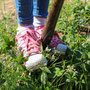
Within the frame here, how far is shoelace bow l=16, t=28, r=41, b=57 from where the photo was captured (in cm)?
121

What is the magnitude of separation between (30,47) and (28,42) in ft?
0.20

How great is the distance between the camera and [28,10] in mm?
1307

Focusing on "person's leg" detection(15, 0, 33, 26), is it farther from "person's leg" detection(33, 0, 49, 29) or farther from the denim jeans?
"person's leg" detection(33, 0, 49, 29)

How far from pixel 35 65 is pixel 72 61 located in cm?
32

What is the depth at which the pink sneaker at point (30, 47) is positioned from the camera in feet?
3.73

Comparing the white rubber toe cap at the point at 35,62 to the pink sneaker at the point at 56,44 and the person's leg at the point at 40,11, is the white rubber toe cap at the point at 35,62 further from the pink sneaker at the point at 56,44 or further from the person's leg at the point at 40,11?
the person's leg at the point at 40,11

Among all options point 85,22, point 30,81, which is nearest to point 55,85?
point 30,81

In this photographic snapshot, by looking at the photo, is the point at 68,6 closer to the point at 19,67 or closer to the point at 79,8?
the point at 79,8

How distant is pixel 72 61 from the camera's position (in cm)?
128

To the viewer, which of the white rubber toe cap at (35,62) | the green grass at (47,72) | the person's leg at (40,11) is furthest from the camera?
the person's leg at (40,11)

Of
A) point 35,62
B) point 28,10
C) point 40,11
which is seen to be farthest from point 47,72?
point 40,11

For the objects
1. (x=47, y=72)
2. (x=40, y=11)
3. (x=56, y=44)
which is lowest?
(x=47, y=72)

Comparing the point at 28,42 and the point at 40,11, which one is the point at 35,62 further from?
the point at 40,11

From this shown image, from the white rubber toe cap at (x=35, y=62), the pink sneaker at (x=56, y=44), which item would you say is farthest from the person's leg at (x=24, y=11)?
the white rubber toe cap at (x=35, y=62)
